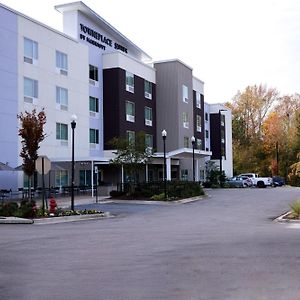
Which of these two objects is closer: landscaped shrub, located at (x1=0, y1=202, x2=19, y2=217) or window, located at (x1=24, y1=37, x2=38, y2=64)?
landscaped shrub, located at (x1=0, y1=202, x2=19, y2=217)

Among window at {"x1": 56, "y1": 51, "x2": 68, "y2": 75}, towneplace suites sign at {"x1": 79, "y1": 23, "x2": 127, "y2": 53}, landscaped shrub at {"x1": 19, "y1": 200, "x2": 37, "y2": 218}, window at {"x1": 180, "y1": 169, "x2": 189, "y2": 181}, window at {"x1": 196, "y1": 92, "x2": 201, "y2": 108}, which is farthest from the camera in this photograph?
window at {"x1": 196, "y1": 92, "x2": 201, "y2": 108}

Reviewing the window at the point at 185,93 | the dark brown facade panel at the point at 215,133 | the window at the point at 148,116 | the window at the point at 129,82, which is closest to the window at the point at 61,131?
the window at the point at 129,82

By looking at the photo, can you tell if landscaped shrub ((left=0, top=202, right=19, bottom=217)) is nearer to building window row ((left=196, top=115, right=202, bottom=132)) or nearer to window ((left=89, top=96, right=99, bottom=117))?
window ((left=89, top=96, right=99, bottom=117))

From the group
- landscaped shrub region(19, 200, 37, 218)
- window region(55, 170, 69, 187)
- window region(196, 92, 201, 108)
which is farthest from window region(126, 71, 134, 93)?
landscaped shrub region(19, 200, 37, 218)

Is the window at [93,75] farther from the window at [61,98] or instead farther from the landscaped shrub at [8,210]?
the landscaped shrub at [8,210]

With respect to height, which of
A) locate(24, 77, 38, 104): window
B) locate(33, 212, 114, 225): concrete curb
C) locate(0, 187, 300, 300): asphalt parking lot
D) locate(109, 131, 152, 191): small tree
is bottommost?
locate(0, 187, 300, 300): asphalt parking lot

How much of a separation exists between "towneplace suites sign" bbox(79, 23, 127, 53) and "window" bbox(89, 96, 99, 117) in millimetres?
5157

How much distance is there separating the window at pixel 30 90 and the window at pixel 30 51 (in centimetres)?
144

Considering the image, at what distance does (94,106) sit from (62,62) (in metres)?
6.27

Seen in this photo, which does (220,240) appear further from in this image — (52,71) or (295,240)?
(52,71)

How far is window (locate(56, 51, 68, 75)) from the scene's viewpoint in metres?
40.6

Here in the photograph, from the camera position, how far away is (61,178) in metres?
40.3

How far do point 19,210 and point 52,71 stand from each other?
20.3 meters

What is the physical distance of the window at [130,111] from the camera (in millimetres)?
48547
